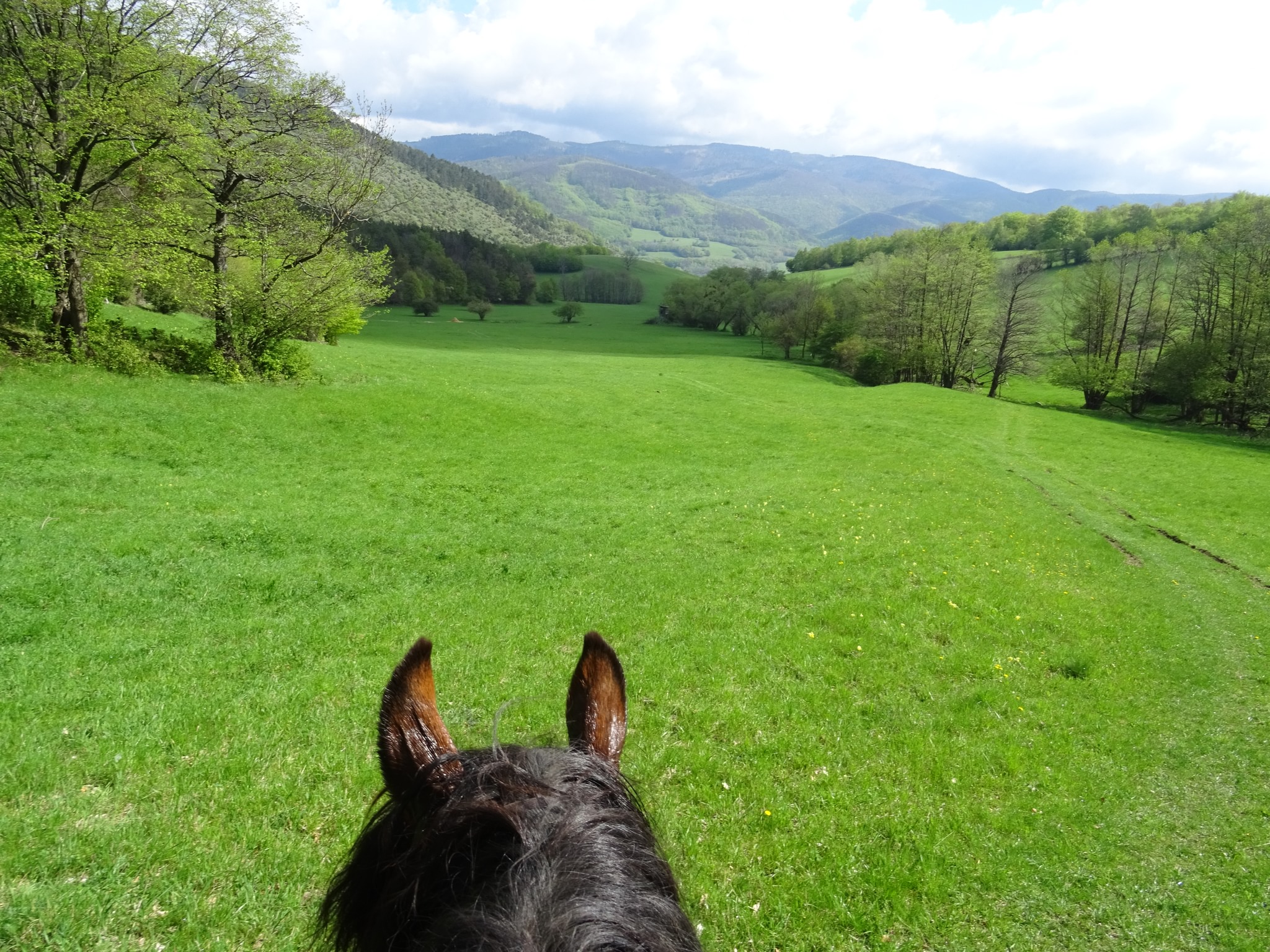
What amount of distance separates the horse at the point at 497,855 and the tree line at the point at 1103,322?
2459 inches

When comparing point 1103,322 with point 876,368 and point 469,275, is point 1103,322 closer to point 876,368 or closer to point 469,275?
point 876,368

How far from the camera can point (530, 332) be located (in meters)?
84.9

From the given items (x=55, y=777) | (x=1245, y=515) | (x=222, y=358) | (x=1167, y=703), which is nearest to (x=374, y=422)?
(x=222, y=358)

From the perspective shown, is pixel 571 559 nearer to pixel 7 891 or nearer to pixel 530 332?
pixel 7 891

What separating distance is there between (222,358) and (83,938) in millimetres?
24999

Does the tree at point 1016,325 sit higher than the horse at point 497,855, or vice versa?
the tree at point 1016,325

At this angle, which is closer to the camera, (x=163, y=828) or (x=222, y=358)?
(x=163, y=828)

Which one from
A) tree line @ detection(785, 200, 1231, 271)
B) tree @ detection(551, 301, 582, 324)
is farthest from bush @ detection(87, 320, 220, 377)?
tree line @ detection(785, 200, 1231, 271)

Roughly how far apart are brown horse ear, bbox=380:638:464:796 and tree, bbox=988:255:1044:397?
65339 mm

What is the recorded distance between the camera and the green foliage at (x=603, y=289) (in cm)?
14625

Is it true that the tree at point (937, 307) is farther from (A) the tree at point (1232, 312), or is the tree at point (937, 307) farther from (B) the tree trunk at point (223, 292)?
(B) the tree trunk at point (223, 292)

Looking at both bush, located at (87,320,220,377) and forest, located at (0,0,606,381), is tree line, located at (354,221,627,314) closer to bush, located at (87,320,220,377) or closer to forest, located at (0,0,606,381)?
forest, located at (0,0,606,381)

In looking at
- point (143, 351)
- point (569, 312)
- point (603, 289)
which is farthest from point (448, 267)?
point (143, 351)

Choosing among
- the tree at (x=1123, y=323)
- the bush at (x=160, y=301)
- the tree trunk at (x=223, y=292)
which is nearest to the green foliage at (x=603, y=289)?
the tree at (x=1123, y=323)
